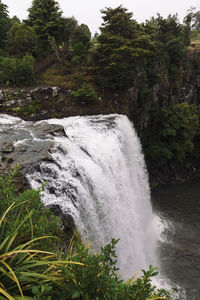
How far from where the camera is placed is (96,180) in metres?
7.88

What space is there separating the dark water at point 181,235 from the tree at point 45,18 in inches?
681

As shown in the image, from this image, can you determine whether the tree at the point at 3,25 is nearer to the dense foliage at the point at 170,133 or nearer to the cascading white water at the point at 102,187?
the cascading white water at the point at 102,187

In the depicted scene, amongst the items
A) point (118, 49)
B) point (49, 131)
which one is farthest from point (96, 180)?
point (118, 49)

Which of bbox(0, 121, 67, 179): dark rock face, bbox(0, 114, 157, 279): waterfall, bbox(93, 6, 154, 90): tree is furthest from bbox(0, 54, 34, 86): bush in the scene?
bbox(0, 121, 67, 179): dark rock face

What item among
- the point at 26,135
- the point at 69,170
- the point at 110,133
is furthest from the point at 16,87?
the point at 69,170

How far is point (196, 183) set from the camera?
20.6 m

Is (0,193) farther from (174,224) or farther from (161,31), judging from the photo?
(161,31)

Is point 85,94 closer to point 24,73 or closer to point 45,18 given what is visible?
point 24,73

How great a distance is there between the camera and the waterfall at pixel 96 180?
6.89m

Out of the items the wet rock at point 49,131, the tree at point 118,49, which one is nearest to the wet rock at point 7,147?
the wet rock at point 49,131

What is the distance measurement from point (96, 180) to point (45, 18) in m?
20.1

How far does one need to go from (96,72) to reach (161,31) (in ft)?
35.8

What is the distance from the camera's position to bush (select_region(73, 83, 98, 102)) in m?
16.0

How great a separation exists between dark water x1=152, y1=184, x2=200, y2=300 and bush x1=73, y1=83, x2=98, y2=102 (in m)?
8.88
